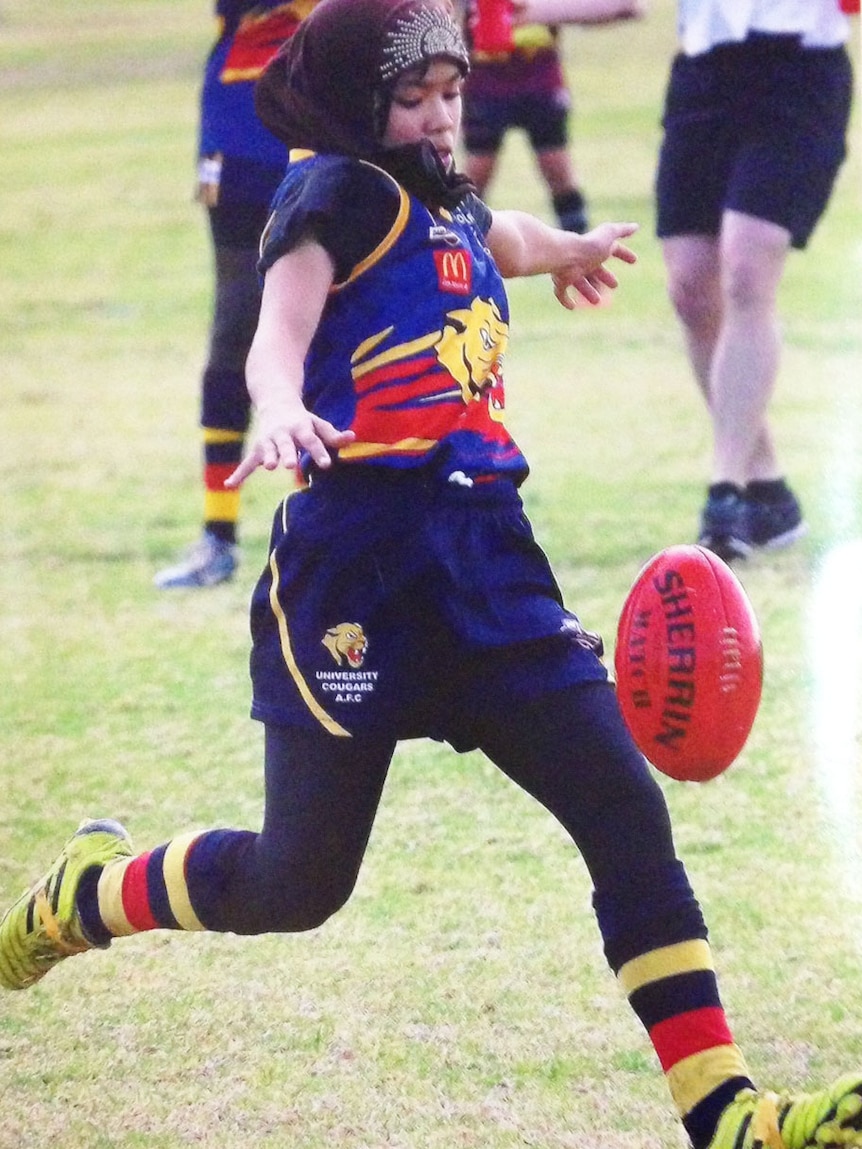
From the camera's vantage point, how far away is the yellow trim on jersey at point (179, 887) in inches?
122

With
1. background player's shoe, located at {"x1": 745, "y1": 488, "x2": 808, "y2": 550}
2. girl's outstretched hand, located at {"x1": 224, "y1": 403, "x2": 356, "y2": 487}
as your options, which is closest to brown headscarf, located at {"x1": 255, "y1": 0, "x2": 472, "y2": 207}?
girl's outstretched hand, located at {"x1": 224, "y1": 403, "x2": 356, "y2": 487}

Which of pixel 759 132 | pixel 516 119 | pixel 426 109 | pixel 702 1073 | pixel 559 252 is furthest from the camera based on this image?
pixel 516 119

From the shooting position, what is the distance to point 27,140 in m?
19.2

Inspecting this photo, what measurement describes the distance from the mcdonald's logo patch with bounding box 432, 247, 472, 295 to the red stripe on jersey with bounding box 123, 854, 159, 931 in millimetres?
972

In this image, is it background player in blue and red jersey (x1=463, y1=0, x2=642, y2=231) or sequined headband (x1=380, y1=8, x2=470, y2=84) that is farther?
background player in blue and red jersey (x1=463, y1=0, x2=642, y2=231)

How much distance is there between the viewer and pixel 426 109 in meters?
3.01

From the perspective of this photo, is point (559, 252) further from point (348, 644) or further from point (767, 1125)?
point (767, 1125)

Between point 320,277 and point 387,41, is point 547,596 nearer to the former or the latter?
point 320,277

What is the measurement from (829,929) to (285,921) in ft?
3.51

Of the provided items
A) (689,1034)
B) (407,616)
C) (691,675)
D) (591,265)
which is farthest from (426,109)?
(689,1034)

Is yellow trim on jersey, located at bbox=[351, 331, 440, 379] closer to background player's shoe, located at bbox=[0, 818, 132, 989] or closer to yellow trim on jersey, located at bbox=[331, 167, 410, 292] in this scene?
yellow trim on jersey, located at bbox=[331, 167, 410, 292]

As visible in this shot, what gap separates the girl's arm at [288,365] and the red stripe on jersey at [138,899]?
25.9 inches

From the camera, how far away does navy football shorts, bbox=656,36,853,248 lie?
5781 millimetres

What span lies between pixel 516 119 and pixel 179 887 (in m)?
8.16
